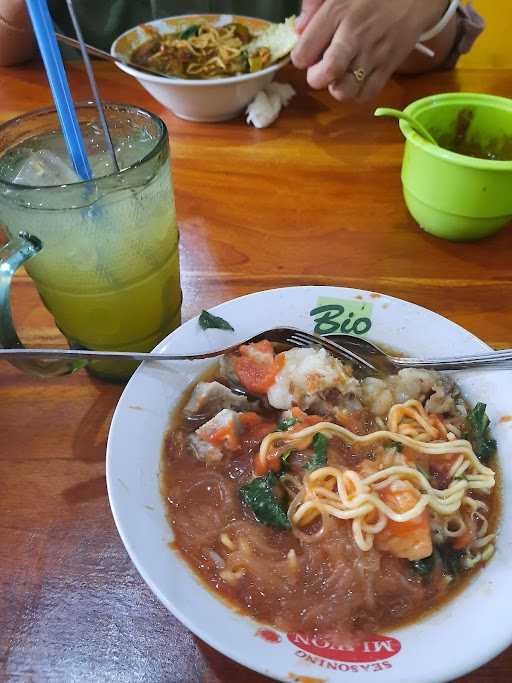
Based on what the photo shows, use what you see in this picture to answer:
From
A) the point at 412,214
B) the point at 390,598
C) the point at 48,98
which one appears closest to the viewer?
the point at 390,598

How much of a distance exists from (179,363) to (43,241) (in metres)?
0.35

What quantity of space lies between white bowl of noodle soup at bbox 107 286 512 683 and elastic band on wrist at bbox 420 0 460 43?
5.07 feet

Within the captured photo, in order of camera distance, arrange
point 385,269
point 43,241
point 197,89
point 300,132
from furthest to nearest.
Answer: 1. point 300,132
2. point 197,89
3. point 385,269
4. point 43,241

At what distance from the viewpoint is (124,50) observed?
2119 millimetres

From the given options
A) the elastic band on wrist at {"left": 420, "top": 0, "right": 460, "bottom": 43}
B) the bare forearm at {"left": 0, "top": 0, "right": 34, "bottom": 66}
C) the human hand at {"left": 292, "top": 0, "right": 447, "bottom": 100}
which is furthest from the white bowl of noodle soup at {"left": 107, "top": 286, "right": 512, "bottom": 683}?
the bare forearm at {"left": 0, "top": 0, "right": 34, "bottom": 66}

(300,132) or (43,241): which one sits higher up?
(43,241)

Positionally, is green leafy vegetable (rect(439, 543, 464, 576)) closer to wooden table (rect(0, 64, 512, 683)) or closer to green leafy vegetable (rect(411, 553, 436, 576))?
green leafy vegetable (rect(411, 553, 436, 576))

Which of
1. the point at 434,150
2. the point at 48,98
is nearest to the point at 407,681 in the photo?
the point at 434,150

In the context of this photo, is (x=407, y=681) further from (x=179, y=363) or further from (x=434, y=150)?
(x=434, y=150)

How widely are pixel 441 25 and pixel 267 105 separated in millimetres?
776

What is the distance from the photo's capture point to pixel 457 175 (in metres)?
1.43

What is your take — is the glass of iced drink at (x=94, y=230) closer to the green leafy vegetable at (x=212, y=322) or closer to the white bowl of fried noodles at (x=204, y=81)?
the green leafy vegetable at (x=212, y=322)

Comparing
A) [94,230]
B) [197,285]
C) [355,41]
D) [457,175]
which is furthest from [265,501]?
[355,41]

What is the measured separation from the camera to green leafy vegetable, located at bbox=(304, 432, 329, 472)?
3.18 ft
